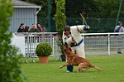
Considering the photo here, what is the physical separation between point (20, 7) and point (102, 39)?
940 cm

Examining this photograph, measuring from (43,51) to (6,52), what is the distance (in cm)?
1560

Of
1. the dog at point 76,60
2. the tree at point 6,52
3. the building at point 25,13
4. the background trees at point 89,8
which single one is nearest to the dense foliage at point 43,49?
the dog at point 76,60

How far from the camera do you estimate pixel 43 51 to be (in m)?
23.8

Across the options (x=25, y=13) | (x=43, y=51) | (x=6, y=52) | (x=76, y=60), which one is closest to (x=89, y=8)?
(x=25, y=13)

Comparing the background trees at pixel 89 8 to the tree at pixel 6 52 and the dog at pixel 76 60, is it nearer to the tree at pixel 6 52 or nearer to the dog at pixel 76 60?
the dog at pixel 76 60

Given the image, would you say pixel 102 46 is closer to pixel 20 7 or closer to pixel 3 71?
pixel 20 7

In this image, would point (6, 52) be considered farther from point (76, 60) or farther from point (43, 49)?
point (43, 49)

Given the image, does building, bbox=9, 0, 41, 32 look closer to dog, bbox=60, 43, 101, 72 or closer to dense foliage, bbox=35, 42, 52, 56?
dense foliage, bbox=35, 42, 52, 56

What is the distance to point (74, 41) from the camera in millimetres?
18891

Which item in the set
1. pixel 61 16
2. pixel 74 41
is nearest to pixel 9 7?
pixel 74 41

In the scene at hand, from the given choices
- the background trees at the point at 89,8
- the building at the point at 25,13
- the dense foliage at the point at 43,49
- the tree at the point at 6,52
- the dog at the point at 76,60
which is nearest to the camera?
the tree at the point at 6,52

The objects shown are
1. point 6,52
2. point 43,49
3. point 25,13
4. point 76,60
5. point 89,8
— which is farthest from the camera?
point 89,8

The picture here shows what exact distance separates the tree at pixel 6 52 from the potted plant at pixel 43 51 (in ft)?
50.9

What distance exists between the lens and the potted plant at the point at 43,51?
933 inches
